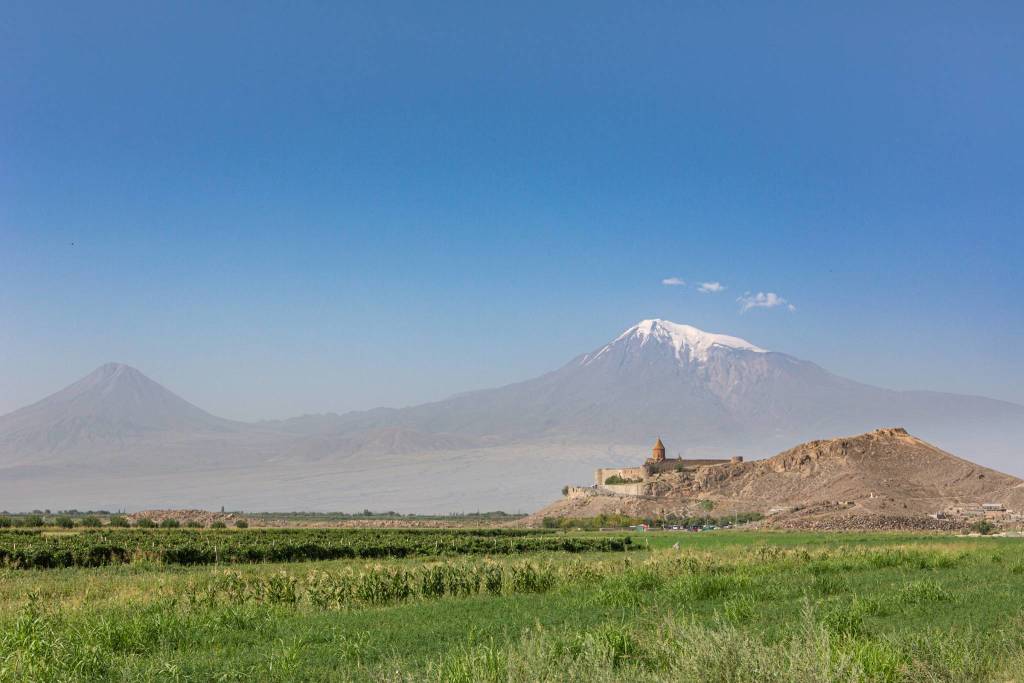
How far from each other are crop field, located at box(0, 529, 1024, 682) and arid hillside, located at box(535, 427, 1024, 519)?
2516 inches

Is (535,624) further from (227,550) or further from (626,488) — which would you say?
(626,488)

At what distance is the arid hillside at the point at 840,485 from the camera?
286 feet

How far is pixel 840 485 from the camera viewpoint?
96.1 metres

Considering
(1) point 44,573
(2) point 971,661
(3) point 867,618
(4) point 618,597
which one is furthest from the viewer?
(1) point 44,573

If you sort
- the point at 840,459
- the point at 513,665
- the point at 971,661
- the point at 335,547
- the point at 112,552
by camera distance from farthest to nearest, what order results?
the point at 840,459
the point at 335,547
the point at 112,552
the point at 971,661
the point at 513,665

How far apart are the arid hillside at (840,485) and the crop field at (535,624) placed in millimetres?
63914

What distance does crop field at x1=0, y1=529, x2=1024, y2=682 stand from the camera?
9750mm

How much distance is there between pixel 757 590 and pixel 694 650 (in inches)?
412

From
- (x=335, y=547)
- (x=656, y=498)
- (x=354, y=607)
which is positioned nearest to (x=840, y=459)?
(x=656, y=498)

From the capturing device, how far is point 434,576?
65.6 feet

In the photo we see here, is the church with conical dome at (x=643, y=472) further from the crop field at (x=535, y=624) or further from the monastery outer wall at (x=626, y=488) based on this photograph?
the crop field at (x=535, y=624)

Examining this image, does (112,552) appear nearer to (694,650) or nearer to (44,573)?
(44,573)

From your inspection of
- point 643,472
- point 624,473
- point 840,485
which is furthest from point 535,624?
point 624,473

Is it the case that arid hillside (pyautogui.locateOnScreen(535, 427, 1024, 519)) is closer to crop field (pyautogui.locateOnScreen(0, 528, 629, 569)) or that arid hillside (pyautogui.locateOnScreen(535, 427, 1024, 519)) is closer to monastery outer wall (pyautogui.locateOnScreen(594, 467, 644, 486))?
monastery outer wall (pyautogui.locateOnScreen(594, 467, 644, 486))
